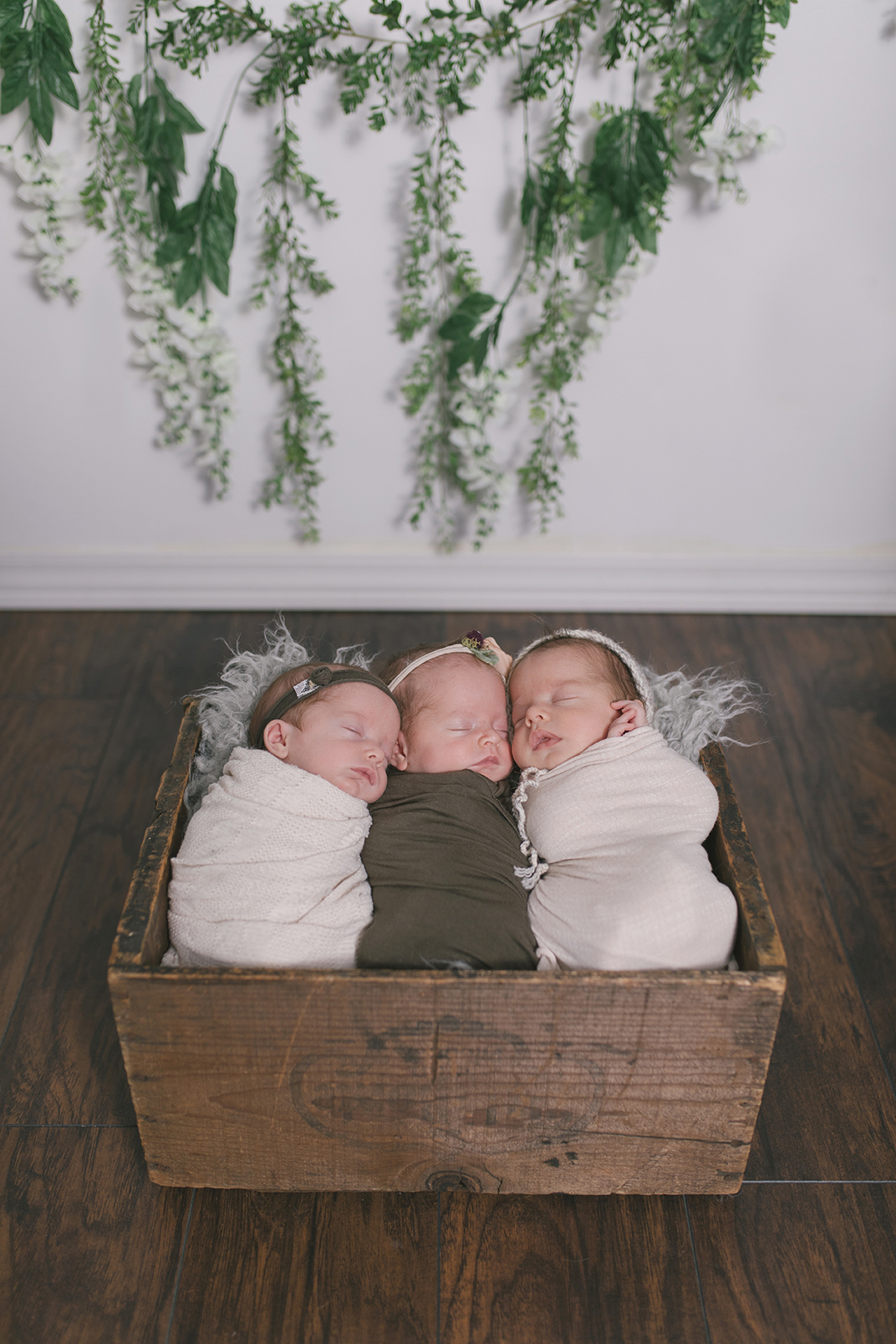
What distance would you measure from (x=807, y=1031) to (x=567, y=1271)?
419mm

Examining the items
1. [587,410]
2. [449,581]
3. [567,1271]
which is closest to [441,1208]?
[567,1271]

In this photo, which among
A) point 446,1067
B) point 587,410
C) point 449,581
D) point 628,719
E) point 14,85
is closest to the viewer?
point 446,1067

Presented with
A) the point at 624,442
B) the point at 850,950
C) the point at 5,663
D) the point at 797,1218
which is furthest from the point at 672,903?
the point at 5,663

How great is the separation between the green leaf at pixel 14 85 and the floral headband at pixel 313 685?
0.94 metres

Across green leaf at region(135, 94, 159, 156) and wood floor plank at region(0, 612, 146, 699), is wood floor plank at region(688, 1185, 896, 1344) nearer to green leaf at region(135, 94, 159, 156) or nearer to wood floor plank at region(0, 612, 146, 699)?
wood floor plank at region(0, 612, 146, 699)

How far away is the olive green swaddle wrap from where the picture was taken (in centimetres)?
95

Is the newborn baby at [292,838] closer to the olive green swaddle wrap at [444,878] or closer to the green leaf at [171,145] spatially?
the olive green swaddle wrap at [444,878]

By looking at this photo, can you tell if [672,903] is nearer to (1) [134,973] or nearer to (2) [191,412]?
(1) [134,973]

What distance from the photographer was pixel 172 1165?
1003 mm

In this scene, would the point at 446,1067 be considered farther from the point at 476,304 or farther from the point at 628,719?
the point at 476,304

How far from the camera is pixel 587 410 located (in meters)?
1.80

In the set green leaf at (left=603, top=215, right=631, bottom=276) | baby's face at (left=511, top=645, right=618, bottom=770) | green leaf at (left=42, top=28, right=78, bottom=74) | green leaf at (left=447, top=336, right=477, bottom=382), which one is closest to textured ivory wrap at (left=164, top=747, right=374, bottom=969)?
baby's face at (left=511, top=645, right=618, bottom=770)

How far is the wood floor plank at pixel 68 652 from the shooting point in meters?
1.77

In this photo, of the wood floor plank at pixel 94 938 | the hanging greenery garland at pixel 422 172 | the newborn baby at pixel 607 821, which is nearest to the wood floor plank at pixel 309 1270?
the wood floor plank at pixel 94 938
